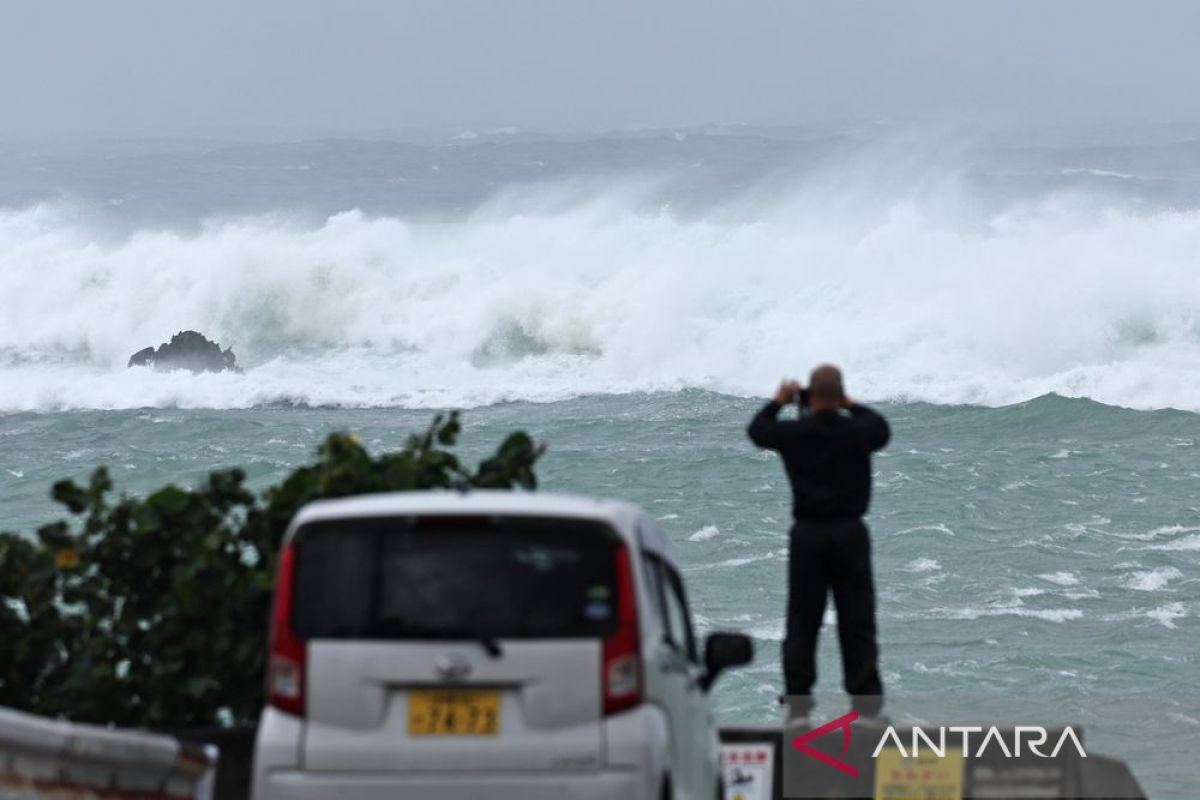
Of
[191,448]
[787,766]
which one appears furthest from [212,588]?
[191,448]

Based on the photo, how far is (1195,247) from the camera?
1768 inches

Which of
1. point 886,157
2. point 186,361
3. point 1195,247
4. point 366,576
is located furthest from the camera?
point 886,157

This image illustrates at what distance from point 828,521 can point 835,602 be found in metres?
0.40

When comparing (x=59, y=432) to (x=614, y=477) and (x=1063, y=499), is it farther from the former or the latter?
(x=1063, y=499)

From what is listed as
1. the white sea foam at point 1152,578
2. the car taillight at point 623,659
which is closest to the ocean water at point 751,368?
the white sea foam at point 1152,578

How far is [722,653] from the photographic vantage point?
716 cm

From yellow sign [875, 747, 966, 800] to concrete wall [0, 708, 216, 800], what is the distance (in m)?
2.42

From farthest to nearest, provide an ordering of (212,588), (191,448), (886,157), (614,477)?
(886,157) < (191,448) < (614,477) < (212,588)

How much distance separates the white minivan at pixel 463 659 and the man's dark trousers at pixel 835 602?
7.33 ft

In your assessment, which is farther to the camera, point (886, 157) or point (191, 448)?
point (886, 157)

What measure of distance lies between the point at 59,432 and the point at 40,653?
2652 centimetres

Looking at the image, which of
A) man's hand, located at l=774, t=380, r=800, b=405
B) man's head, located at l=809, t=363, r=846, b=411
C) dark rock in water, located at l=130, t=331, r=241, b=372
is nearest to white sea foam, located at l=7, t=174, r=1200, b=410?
dark rock in water, located at l=130, t=331, r=241, b=372

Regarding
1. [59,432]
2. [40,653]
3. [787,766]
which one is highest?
[40,653]

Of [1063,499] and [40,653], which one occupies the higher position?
[40,653]
